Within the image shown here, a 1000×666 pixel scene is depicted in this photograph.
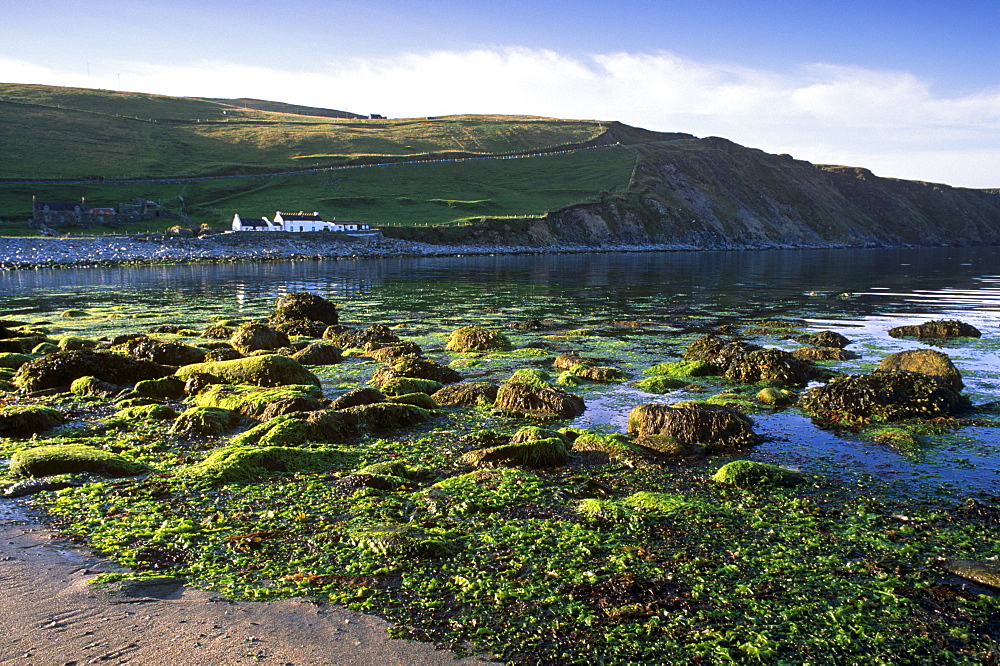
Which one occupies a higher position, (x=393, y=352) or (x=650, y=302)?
(x=650, y=302)

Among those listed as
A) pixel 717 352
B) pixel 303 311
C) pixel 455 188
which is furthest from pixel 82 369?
pixel 455 188

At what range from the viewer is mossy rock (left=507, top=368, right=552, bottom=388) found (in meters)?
17.2

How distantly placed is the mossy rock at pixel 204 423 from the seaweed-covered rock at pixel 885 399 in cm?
1208

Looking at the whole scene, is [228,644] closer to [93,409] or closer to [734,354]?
[93,409]

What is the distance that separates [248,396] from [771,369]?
512 inches

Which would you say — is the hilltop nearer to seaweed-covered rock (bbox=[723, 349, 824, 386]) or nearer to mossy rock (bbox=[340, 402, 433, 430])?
seaweed-covered rock (bbox=[723, 349, 824, 386])

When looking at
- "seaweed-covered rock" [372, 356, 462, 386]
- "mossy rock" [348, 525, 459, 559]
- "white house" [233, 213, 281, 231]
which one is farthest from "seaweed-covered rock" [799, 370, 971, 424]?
"white house" [233, 213, 281, 231]

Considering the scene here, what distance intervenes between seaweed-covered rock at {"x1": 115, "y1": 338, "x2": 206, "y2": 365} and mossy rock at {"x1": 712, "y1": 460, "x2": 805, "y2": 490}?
15507 mm

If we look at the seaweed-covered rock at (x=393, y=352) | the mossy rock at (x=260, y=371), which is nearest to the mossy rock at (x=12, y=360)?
the mossy rock at (x=260, y=371)

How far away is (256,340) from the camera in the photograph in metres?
21.8

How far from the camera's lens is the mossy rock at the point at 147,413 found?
14.0m

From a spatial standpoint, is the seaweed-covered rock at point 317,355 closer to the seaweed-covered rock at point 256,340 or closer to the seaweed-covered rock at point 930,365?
the seaweed-covered rock at point 256,340

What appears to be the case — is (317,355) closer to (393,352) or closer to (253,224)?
(393,352)

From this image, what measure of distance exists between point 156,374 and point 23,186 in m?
144
